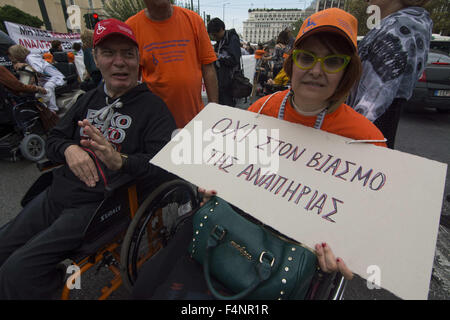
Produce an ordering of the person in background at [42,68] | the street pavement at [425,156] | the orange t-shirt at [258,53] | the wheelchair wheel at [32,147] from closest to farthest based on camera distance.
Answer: the street pavement at [425,156]
the wheelchair wheel at [32,147]
the person in background at [42,68]
the orange t-shirt at [258,53]

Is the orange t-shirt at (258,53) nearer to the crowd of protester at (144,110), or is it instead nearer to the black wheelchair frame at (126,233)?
the crowd of protester at (144,110)

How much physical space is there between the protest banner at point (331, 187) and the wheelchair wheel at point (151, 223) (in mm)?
334

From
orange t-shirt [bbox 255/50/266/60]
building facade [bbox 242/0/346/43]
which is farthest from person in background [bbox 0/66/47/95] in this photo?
building facade [bbox 242/0/346/43]

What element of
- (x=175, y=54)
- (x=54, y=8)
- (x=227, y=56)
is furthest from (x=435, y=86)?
(x=54, y=8)

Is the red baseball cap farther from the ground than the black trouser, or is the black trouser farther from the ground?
the red baseball cap

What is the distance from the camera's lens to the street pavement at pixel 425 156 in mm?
1637

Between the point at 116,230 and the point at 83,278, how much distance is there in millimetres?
758

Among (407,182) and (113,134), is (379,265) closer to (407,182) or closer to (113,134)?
(407,182)

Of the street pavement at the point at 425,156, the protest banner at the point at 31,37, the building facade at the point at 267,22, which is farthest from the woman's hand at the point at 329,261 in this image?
the building facade at the point at 267,22

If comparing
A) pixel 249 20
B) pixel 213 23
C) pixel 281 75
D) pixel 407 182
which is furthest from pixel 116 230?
pixel 249 20

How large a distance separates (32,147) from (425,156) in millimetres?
6113

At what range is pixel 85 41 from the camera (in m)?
3.80

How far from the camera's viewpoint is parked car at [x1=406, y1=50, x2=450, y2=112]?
485cm

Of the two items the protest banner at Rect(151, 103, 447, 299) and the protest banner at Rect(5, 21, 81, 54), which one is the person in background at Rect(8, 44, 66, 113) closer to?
the protest banner at Rect(151, 103, 447, 299)
